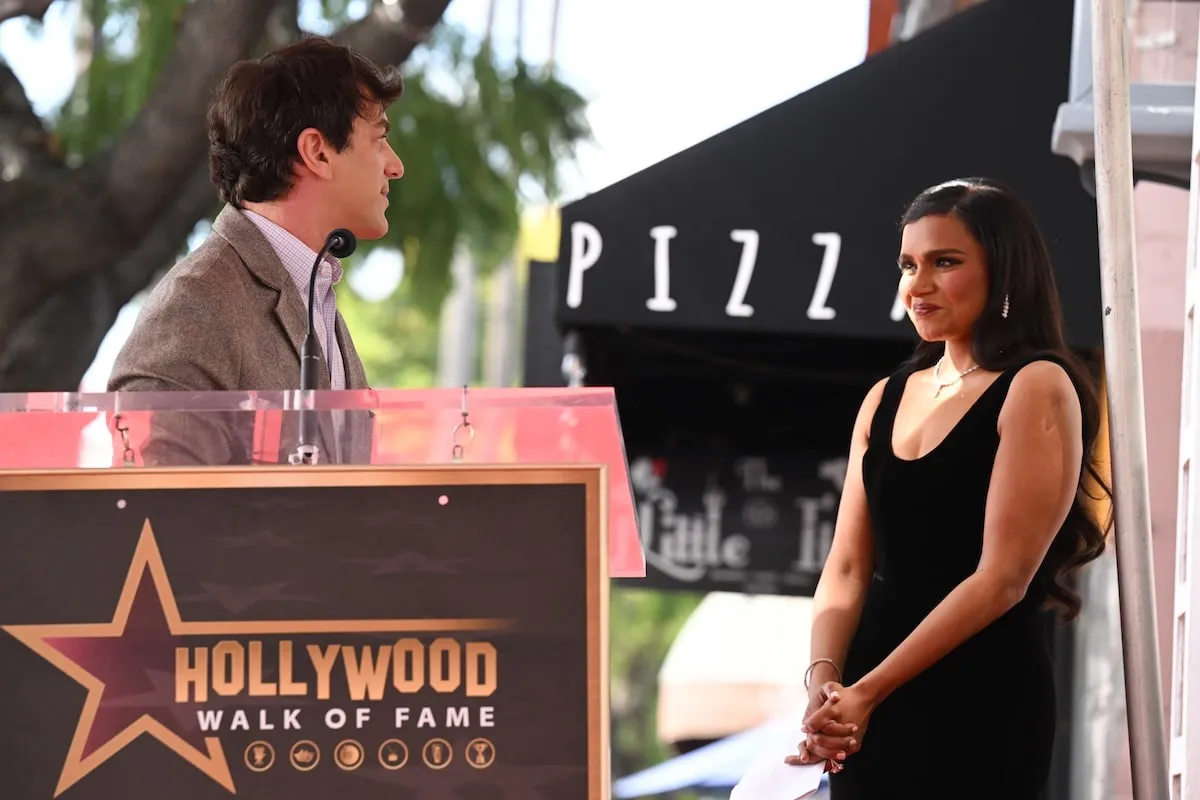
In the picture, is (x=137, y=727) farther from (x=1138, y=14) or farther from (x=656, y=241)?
(x=1138, y=14)

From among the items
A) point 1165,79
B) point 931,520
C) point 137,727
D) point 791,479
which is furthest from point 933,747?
point 791,479

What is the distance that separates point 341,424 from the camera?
2.59 m

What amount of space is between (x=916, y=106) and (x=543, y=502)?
4811mm

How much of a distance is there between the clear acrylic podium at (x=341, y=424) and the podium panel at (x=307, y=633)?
2.5 inches

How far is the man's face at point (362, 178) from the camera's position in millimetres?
3453

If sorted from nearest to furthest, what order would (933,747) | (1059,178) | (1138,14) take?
(933,747)
(1059,178)
(1138,14)

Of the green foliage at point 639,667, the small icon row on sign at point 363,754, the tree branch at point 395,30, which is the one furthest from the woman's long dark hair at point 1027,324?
the green foliage at point 639,667

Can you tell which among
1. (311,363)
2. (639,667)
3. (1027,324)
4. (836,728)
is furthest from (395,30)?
(639,667)

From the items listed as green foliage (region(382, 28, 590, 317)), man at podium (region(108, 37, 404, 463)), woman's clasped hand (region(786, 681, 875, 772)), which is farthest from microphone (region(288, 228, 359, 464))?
green foliage (region(382, 28, 590, 317))

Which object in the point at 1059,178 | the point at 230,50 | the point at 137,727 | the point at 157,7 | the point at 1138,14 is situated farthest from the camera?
the point at 157,7

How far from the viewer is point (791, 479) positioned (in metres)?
9.75

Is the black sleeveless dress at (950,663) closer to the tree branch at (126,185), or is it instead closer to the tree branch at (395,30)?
the tree branch at (395,30)

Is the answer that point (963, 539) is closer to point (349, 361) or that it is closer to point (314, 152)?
point (349, 361)

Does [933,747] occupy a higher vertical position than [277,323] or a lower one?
lower
